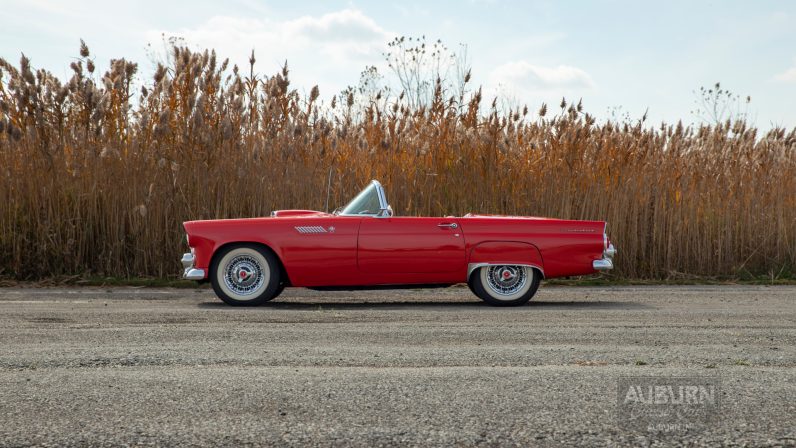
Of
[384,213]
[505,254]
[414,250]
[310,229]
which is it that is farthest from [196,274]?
[505,254]

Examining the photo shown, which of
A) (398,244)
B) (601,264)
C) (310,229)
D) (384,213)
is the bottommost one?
(601,264)

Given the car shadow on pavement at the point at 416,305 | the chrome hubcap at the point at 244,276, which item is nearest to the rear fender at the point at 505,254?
the car shadow on pavement at the point at 416,305

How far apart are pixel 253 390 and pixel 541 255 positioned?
14.8ft

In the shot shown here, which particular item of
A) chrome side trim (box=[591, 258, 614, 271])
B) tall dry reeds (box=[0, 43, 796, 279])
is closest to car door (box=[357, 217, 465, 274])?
chrome side trim (box=[591, 258, 614, 271])

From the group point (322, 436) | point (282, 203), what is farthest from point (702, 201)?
point (322, 436)

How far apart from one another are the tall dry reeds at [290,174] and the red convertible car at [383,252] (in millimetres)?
2381

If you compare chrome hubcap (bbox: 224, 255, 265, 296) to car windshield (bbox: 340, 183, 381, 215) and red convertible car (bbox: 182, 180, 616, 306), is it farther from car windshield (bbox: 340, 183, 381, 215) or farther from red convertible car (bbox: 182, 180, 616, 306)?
car windshield (bbox: 340, 183, 381, 215)

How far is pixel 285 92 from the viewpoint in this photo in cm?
1235

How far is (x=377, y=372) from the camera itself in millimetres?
4855

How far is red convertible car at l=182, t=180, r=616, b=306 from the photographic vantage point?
332 inches

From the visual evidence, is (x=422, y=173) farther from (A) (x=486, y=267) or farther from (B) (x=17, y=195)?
(B) (x=17, y=195)

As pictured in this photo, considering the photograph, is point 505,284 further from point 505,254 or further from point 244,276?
point 244,276

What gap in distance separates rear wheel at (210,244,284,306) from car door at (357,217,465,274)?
80 centimetres

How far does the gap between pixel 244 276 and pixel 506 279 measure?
7.64 feet
